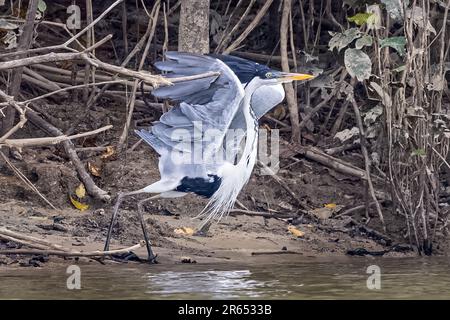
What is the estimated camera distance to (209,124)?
6047mm

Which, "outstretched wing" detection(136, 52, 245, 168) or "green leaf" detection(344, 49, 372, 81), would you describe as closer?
"outstretched wing" detection(136, 52, 245, 168)

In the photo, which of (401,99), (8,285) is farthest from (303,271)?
(8,285)

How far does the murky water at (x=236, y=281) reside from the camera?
5297 millimetres

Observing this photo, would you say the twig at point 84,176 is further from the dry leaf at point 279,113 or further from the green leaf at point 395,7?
the green leaf at point 395,7

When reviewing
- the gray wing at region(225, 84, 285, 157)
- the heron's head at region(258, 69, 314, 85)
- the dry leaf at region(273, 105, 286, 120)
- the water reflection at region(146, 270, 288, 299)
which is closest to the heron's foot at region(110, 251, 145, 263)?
the water reflection at region(146, 270, 288, 299)

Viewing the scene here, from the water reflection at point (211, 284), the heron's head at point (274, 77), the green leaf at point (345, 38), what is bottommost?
the water reflection at point (211, 284)

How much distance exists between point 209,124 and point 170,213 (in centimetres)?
117

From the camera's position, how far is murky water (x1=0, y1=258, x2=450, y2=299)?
5297mm

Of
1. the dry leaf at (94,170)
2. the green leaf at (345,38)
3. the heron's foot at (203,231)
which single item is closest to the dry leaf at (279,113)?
the green leaf at (345,38)

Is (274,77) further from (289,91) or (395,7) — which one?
(289,91)

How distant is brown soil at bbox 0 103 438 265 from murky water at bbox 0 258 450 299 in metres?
0.26

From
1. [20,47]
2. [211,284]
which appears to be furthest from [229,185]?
[20,47]

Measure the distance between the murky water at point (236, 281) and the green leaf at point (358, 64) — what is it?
3.68ft

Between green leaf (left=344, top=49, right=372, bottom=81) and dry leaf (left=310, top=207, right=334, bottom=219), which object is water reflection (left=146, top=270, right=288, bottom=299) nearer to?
dry leaf (left=310, top=207, right=334, bottom=219)
